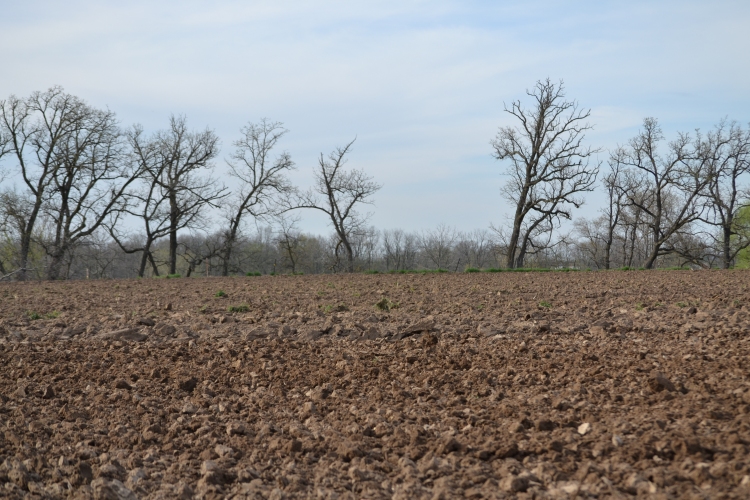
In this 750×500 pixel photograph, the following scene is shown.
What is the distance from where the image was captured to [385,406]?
5727mm

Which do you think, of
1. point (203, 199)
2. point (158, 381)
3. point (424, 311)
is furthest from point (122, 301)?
point (203, 199)

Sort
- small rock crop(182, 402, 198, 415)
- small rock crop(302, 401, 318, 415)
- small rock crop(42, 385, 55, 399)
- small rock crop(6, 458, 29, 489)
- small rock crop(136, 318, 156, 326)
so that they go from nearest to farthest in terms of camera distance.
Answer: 1. small rock crop(6, 458, 29, 489)
2. small rock crop(302, 401, 318, 415)
3. small rock crop(182, 402, 198, 415)
4. small rock crop(42, 385, 55, 399)
5. small rock crop(136, 318, 156, 326)

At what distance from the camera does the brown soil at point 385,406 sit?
4.23 metres

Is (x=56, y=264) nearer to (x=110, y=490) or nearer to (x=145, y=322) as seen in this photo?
(x=145, y=322)

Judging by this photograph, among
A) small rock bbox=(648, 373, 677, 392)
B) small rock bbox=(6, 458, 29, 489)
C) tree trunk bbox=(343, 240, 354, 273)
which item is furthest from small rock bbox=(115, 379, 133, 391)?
tree trunk bbox=(343, 240, 354, 273)

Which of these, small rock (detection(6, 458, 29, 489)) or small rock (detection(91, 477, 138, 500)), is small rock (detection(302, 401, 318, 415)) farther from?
small rock (detection(6, 458, 29, 489))

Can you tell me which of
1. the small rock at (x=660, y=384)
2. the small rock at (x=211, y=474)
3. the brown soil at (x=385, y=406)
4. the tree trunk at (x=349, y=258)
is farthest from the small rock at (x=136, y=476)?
the tree trunk at (x=349, y=258)

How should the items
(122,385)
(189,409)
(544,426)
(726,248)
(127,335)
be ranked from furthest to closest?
(726,248), (127,335), (122,385), (189,409), (544,426)

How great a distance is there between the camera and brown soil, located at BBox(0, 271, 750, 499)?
4227 mm

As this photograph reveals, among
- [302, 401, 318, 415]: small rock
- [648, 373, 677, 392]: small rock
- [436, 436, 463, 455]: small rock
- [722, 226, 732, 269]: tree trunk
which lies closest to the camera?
[436, 436, 463, 455]: small rock

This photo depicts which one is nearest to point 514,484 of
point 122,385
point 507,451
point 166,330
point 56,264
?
point 507,451

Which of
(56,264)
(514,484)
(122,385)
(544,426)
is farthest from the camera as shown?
(56,264)

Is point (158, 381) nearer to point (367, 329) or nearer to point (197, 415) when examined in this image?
point (197, 415)

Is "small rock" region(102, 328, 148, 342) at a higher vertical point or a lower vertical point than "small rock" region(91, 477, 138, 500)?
higher
